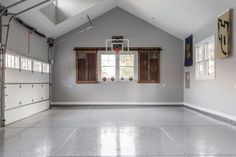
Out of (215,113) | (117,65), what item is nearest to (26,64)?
(117,65)

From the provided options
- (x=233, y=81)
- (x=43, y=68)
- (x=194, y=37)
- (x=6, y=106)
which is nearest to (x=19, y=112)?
(x=6, y=106)

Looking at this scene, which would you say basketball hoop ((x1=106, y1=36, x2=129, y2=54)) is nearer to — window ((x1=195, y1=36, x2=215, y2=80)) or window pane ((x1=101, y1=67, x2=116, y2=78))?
window pane ((x1=101, y1=67, x2=116, y2=78))

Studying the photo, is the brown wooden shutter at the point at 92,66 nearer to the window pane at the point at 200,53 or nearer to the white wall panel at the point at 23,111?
the white wall panel at the point at 23,111

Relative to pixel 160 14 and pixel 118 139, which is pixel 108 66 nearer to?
pixel 160 14

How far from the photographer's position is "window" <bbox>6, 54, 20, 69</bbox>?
7.32 meters

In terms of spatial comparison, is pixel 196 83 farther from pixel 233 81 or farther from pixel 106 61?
pixel 106 61

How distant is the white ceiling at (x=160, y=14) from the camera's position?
8008 millimetres

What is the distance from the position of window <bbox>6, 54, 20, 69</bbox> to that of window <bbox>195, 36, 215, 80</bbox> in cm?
648

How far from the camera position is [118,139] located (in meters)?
5.29

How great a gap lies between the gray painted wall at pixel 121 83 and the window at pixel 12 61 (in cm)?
481

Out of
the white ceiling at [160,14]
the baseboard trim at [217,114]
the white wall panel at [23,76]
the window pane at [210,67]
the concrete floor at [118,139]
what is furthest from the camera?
the window pane at [210,67]

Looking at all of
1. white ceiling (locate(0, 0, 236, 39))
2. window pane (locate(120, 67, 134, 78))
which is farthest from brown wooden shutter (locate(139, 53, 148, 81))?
white ceiling (locate(0, 0, 236, 39))

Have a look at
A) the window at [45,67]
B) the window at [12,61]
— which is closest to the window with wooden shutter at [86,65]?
the window at [45,67]

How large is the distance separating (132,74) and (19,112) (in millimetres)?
6280
